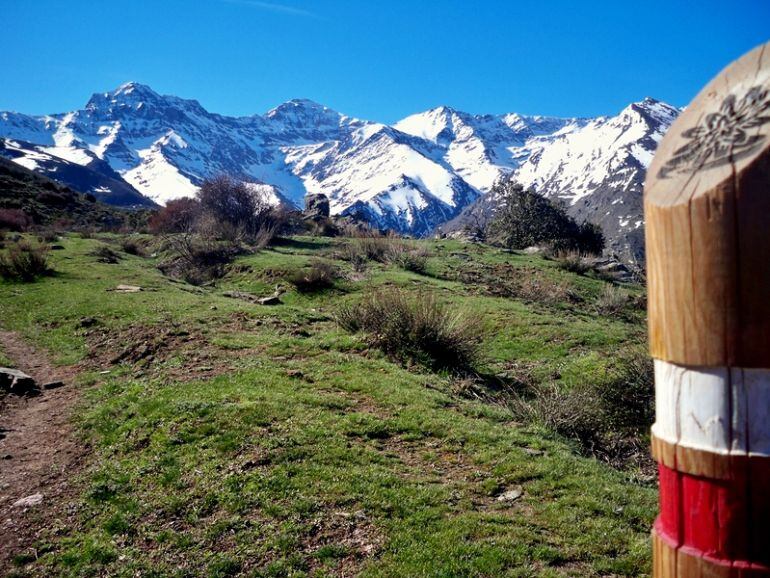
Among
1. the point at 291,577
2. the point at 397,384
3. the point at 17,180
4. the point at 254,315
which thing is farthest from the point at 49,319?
the point at 17,180

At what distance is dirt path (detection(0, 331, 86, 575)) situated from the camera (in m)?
5.56

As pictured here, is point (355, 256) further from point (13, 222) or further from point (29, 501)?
point (13, 222)

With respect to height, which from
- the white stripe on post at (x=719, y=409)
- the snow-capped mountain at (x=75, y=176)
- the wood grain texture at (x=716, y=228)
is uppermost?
the snow-capped mountain at (x=75, y=176)

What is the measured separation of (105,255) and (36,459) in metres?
19.8

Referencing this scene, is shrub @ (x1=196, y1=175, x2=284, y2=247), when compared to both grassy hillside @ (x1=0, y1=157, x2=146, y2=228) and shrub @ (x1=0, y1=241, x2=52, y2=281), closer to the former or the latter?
shrub @ (x1=0, y1=241, x2=52, y2=281)

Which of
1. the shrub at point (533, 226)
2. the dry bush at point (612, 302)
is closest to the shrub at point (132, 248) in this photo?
the shrub at point (533, 226)

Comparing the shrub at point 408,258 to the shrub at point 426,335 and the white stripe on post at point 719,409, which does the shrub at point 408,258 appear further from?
the white stripe on post at point 719,409

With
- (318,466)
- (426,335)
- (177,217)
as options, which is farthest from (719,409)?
(177,217)

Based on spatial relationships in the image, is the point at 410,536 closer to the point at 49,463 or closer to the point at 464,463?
the point at 464,463

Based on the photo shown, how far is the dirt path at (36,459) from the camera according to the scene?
219 inches

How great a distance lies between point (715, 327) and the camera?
103 cm

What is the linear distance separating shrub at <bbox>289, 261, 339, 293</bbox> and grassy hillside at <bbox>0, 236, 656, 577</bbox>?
532 centimetres

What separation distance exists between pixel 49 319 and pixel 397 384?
10759 millimetres

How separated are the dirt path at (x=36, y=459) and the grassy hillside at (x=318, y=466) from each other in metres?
0.21
